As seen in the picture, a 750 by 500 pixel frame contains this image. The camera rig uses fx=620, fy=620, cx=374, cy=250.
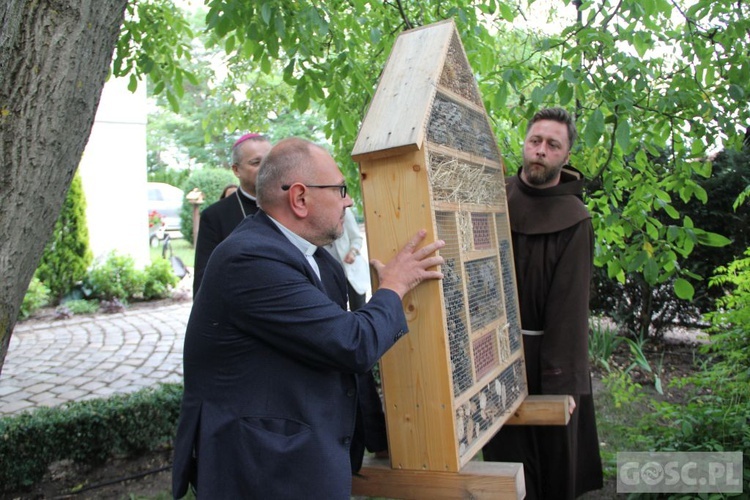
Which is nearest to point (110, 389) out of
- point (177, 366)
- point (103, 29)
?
point (177, 366)

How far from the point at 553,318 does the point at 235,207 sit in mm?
1963

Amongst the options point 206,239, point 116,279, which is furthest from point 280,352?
point 116,279

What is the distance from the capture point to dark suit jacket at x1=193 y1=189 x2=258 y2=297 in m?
3.62

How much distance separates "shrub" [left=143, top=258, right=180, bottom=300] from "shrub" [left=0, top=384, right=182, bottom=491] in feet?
22.5

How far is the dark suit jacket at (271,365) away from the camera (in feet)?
5.48

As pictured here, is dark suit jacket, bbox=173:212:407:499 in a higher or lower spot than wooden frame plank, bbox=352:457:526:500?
higher

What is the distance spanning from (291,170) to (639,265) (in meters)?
2.49

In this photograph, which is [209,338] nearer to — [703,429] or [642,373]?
[703,429]

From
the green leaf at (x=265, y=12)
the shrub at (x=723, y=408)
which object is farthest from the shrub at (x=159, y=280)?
the shrub at (x=723, y=408)

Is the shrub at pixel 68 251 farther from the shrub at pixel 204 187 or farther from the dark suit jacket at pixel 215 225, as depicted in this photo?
the shrub at pixel 204 187

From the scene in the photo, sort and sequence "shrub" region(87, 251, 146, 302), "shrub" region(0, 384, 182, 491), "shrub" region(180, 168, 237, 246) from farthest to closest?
"shrub" region(180, 168, 237, 246) < "shrub" region(87, 251, 146, 302) < "shrub" region(0, 384, 182, 491)

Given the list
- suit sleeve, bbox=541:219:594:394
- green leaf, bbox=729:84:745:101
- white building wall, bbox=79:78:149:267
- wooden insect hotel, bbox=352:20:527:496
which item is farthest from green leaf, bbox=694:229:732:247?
white building wall, bbox=79:78:149:267

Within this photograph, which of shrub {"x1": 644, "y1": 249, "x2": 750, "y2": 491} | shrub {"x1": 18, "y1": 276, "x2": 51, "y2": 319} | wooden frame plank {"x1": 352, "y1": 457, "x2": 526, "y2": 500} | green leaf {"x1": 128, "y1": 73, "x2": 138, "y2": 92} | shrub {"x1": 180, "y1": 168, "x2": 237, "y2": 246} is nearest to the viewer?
wooden frame plank {"x1": 352, "y1": 457, "x2": 526, "y2": 500}

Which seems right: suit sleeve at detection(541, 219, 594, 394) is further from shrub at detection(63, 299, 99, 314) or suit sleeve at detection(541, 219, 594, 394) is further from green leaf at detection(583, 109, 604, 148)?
shrub at detection(63, 299, 99, 314)
